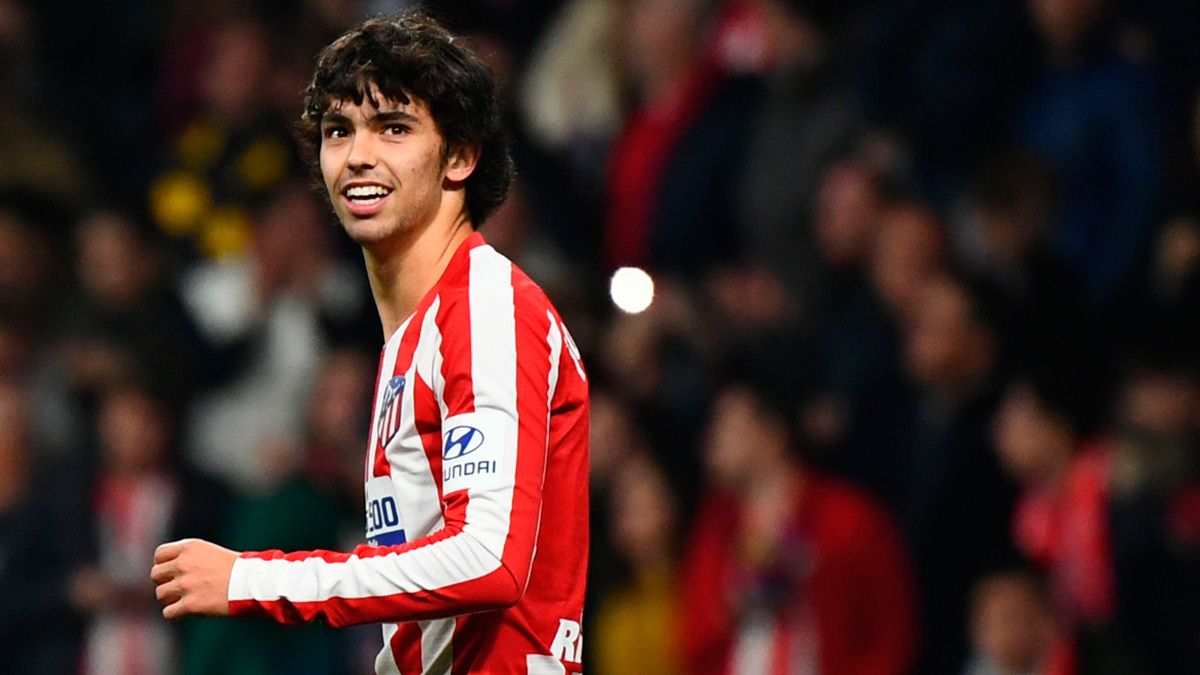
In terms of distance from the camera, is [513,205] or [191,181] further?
[191,181]

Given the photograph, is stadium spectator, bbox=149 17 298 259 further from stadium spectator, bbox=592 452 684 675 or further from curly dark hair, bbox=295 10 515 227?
curly dark hair, bbox=295 10 515 227

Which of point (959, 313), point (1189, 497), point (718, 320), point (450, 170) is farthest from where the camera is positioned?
point (718, 320)

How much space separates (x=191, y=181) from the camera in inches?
348

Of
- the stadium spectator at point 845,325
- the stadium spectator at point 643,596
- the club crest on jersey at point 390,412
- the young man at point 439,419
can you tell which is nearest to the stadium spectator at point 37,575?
the stadium spectator at point 643,596

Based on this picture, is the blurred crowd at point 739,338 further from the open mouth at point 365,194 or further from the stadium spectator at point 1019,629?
the open mouth at point 365,194

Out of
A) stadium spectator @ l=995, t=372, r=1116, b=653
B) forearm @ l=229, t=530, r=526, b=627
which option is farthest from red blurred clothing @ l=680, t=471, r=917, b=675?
forearm @ l=229, t=530, r=526, b=627

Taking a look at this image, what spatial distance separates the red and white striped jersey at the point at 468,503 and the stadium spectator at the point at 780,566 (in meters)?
2.99

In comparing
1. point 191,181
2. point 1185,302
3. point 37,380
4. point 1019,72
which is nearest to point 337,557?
point 1185,302

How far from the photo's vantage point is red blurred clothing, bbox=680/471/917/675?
19.6 ft

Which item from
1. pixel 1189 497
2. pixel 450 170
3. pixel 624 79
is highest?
pixel 624 79

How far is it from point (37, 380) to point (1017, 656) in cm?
438

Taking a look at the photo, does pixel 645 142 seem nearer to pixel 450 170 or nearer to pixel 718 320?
pixel 718 320

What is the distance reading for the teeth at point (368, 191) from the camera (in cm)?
316

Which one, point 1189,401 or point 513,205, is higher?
point 513,205
